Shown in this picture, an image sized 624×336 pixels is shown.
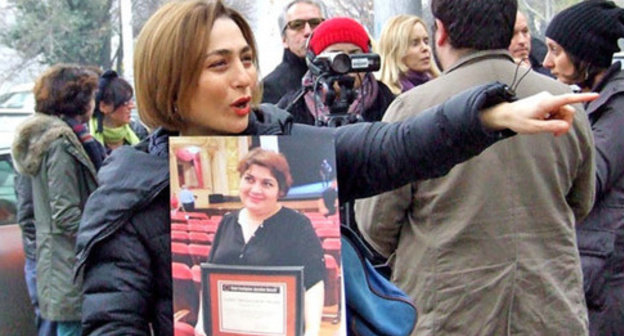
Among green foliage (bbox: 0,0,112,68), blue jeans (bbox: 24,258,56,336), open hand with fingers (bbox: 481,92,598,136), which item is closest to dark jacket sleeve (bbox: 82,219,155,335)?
open hand with fingers (bbox: 481,92,598,136)

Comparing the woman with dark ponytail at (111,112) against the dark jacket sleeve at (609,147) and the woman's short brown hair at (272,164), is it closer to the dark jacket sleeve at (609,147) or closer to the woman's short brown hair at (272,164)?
the dark jacket sleeve at (609,147)

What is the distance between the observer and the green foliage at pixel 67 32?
Result: 26.0 m

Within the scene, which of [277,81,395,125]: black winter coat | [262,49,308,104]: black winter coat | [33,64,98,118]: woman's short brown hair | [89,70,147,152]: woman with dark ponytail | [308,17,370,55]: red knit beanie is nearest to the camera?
[308,17,370,55]: red knit beanie

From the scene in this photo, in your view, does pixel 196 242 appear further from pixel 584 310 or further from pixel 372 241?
pixel 584 310

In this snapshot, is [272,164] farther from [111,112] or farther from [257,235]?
[111,112]

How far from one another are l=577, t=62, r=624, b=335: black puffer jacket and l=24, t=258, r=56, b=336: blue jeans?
308 cm

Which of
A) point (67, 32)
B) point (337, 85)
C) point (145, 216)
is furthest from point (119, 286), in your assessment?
point (67, 32)

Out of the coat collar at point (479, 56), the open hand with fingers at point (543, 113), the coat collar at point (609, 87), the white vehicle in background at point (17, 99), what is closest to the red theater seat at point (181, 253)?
the open hand with fingers at point (543, 113)

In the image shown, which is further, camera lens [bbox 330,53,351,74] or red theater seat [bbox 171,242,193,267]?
camera lens [bbox 330,53,351,74]

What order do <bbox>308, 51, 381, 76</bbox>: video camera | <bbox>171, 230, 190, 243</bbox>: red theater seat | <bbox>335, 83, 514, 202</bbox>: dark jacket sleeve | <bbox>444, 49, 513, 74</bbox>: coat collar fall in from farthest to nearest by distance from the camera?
<bbox>308, 51, 381, 76</bbox>: video camera, <bbox>444, 49, 513, 74</bbox>: coat collar, <bbox>171, 230, 190, 243</bbox>: red theater seat, <bbox>335, 83, 514, 202</bbox>: dark jacket sleeve

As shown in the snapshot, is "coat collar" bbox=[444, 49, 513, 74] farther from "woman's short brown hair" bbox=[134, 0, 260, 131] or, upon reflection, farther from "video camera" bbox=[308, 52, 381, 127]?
"woman's short brown hair" bbox=[134, 0, 260, 131]

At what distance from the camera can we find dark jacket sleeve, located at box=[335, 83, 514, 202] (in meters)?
1.72

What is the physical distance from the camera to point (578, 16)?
3.70 metres

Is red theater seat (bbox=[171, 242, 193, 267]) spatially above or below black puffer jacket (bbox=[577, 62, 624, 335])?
above
